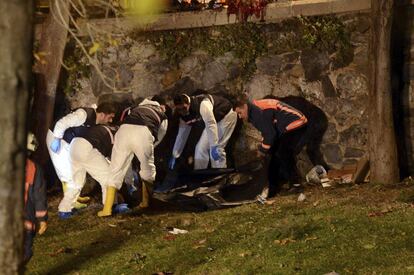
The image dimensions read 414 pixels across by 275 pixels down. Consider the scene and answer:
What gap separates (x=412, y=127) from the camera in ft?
47.0

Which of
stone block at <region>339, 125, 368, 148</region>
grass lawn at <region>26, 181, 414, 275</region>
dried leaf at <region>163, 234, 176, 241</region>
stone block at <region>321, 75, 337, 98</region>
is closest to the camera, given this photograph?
grass lawn at <region>26, 181, 414, 275</region>

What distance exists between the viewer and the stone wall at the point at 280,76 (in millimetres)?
14625

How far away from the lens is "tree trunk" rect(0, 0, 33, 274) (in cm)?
546

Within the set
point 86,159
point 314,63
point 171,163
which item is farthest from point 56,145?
point 314,63

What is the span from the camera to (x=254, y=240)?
30.8 feet

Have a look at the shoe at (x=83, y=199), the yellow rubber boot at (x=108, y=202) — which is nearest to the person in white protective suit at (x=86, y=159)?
the yellow rubber boot at (x=108, y=202)

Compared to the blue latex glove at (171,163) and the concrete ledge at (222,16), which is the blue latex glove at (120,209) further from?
the concrete ledge at (222,16)

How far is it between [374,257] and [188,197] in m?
4.99

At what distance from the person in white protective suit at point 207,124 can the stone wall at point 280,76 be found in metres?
0.69

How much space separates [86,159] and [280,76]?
3.98 meters

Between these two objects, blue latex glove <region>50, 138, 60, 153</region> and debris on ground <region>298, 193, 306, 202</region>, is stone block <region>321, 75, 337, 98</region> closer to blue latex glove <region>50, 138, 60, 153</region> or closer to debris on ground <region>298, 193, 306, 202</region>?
debris on ground <region>298, 193, 306, 202</region>

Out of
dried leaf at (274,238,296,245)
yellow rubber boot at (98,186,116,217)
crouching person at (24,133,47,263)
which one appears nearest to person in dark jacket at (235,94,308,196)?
yellow rubber boot at (98,186,116,217)

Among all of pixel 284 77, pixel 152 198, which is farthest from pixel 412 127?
pixel 152 198

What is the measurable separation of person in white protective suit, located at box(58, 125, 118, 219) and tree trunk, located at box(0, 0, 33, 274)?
7.06m
